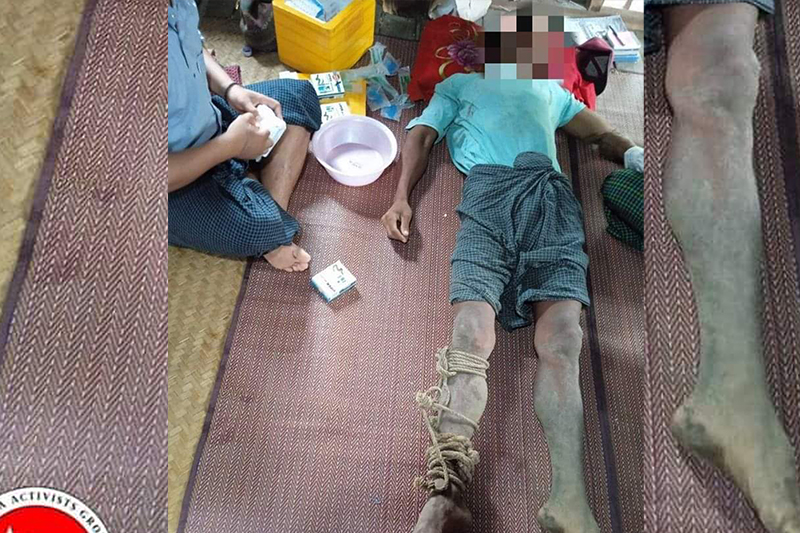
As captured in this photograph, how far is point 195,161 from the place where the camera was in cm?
86

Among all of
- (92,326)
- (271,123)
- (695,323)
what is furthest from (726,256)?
(271,123)

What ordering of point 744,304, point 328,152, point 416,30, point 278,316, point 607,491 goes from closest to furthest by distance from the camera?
1. point 744,304
2. point 607,491
3. point 278,316
4. point 328,152
5. point 416,30

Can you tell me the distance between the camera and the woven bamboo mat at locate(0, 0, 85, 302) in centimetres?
39

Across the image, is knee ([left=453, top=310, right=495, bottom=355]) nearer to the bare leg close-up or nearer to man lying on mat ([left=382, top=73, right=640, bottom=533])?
man lying on mat ([left=382, top=73, right=640, bottom=533])

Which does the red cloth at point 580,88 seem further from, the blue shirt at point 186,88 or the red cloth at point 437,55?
the blue shirt at point 186,88

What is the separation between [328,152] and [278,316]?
419 mm

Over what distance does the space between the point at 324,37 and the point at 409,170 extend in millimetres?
402

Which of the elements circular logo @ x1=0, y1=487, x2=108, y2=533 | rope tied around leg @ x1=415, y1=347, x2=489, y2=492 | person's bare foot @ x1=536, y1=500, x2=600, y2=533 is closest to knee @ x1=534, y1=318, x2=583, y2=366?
rope tied around leg @ x1=415, y1=347, x2=489, y2=492

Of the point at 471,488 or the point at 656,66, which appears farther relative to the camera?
the point at 471,488

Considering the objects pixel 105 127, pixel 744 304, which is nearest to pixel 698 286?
pixel 744 304

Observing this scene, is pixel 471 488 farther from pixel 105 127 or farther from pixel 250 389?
pixel 105 127

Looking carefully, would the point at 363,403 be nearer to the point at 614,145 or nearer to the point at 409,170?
the point at 409,170

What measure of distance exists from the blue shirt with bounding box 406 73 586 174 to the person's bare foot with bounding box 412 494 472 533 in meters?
0.60

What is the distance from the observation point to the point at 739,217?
0.42m
